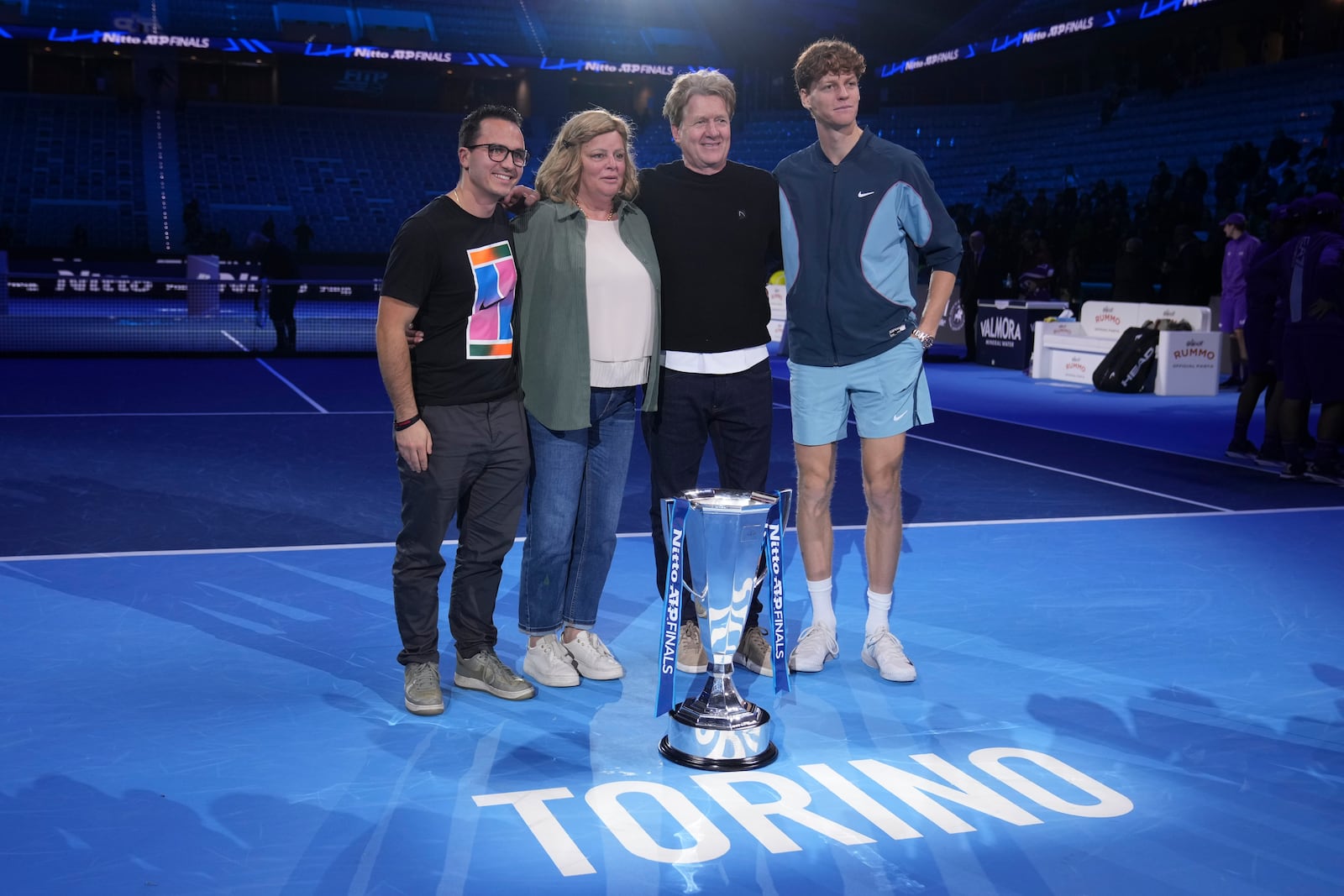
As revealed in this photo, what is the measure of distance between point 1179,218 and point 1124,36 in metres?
12.3

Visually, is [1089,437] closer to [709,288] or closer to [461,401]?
[709,288]

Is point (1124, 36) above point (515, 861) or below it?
above

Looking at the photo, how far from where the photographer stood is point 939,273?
4656 millimetres

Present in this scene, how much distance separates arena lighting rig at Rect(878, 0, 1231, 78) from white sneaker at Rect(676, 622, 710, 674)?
2635 cm

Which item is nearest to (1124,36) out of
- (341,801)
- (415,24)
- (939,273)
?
(415,24)

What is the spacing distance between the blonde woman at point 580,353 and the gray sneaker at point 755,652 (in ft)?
1.52

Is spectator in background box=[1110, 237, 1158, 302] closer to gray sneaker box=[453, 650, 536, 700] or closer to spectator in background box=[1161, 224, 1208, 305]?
spectator in background box=[1161, 224, 1208, 305]

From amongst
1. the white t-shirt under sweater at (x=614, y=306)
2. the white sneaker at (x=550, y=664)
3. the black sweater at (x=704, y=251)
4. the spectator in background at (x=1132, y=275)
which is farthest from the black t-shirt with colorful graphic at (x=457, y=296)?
the spectator in background at (x=1132, y=275)

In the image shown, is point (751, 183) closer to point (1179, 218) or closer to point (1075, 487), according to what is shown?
point (1075, 487)

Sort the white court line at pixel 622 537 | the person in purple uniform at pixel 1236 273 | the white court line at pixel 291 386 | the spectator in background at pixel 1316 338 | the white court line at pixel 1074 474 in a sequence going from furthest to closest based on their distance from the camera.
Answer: the person in purple uniform at pixel 1236 273
the white court line at pixel 291 386
the spectator in background at pixel 1316 338
the white court line at pixel 1074 474
the white court line at pixel 622 537

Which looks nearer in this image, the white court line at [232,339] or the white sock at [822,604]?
the white sock at [822,604]

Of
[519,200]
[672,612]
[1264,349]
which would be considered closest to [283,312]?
[1264,349]

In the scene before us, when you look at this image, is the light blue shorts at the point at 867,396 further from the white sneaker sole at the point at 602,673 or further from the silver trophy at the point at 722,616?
the white sneaker sole at the point at 602,673

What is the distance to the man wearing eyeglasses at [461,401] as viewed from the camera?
4.09 metres
